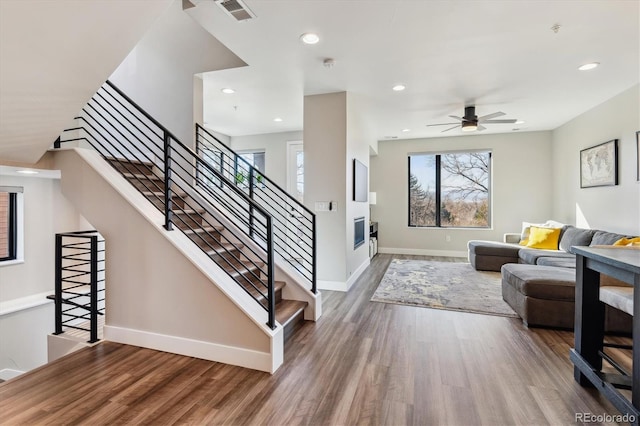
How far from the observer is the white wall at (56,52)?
154 cm

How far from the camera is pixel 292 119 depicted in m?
5.88

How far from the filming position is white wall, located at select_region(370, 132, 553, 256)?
6.60 meters

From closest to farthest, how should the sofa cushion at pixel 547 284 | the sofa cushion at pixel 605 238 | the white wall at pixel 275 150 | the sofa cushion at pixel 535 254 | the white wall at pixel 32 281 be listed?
the sofa cushion at pixel 547 284 < the sofa cushion at pixel 605 238 < the white wall at pixel 32 281 < the sofa cushion at pixel 535 254 < the white wall at pixel 275 150

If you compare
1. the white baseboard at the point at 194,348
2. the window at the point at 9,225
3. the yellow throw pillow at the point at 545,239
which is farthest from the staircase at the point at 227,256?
the yellow throw pillow at the point at 545,239

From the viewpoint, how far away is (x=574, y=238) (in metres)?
4.73

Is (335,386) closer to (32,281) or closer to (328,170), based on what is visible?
(328,170)

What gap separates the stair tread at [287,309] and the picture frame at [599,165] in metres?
4.73

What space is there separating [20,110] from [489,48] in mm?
3850

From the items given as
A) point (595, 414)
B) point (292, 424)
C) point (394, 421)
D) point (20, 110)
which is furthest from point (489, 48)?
point (20, 110)

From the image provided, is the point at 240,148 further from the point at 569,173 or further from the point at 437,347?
the point at 569,173

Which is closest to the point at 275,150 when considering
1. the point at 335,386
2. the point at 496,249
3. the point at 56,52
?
the point at 496,249

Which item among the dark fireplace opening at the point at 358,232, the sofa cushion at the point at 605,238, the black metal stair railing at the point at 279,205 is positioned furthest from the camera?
the dark fireplace opening at the point at 358,232

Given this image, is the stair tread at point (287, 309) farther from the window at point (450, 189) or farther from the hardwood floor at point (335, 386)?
the window at point (450, 189)

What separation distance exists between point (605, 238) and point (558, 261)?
0.65m
